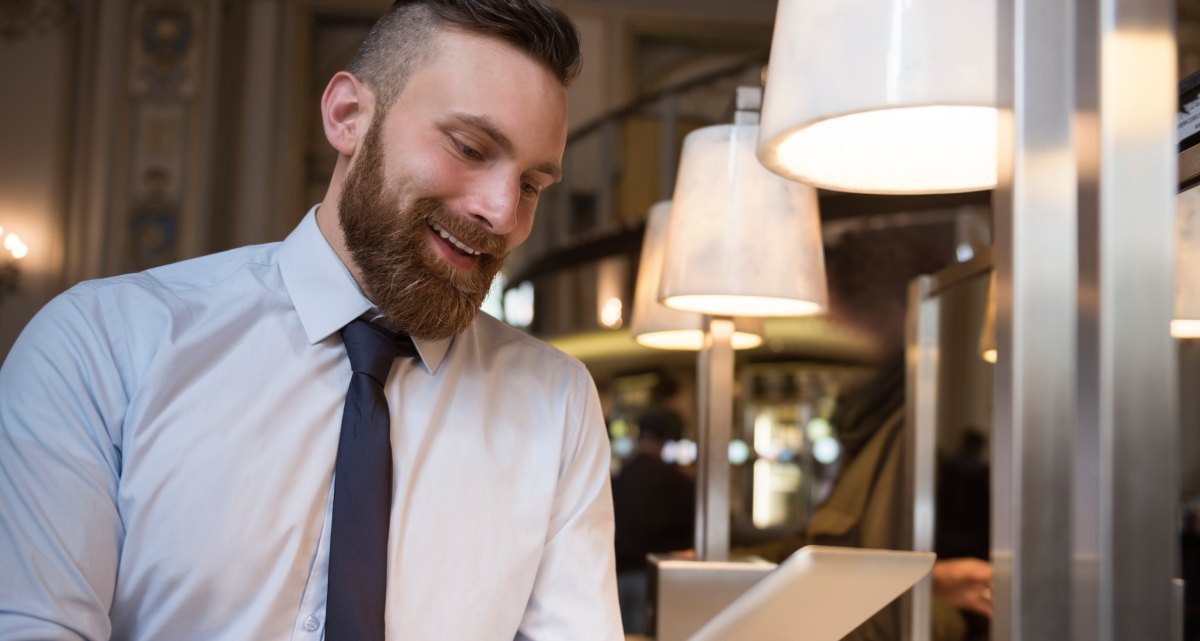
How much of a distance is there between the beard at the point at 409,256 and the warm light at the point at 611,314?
6.55 m

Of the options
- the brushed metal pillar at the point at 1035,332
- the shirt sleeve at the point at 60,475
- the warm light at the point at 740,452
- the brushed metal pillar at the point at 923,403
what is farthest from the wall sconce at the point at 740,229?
the warm light at the point at 740,452

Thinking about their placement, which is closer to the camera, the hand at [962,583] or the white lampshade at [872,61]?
the white lampshade at [872,61]

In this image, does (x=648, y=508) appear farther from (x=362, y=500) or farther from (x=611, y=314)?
(x=362, y=500)

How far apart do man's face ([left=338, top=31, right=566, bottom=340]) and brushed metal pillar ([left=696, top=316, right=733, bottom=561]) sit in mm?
1106

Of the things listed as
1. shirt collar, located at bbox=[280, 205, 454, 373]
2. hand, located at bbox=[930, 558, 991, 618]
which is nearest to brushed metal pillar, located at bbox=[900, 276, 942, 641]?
hand, located at bbox=[930, 558, 991, 618]

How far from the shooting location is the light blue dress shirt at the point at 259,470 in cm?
114

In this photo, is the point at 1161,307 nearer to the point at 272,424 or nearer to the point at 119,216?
the point at 272,424

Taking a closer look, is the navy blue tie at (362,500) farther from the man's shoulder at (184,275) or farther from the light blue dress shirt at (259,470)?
the man's shoulder at (184,275)

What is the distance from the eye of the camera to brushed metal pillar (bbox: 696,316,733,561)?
7.79 feet

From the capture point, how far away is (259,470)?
127 cm

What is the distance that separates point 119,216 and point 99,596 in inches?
321

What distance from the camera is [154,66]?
8797mm

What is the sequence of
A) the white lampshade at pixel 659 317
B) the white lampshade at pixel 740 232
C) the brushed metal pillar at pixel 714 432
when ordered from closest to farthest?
the white lampshade at pixel 740 232
the brushed metal pillar at pixel 714 432
the white lampshade at pixel 659 317

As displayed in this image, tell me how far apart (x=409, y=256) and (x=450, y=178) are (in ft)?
0.35
